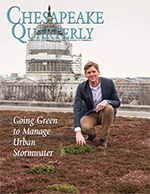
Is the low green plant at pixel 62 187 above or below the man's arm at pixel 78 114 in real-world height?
below

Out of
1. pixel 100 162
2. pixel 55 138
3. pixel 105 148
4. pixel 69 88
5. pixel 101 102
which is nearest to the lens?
pixel 100 162

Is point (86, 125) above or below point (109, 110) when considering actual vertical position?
below

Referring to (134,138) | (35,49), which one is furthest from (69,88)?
(134,138)

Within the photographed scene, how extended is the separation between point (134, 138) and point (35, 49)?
47.9 metres

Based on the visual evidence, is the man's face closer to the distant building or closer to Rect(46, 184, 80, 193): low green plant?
Rect(46, 184, 80, 193): low green plant

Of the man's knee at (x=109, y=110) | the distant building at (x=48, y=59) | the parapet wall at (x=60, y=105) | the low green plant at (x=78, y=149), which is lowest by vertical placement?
the parapet wall at (x=60, y=105)

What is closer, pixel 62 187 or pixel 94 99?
pixel 62 187

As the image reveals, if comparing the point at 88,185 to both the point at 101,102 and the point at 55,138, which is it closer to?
the point at 101,102

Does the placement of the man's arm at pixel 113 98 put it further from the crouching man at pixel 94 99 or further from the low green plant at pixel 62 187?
the low green plant at pixel 62 187

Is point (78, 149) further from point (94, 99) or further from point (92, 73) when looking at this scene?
point (92, 73)

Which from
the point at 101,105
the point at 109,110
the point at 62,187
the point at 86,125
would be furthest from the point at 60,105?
the point at 62,187

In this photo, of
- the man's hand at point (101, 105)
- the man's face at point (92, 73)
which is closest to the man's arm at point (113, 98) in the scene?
the man's hand at point (101, 105)

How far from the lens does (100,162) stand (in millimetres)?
4160

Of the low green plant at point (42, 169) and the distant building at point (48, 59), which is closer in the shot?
the low green plant at point (42, 169)
